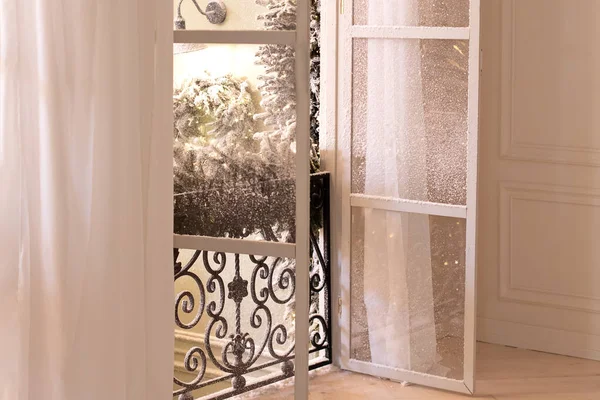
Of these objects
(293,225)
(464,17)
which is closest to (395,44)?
(464,17)

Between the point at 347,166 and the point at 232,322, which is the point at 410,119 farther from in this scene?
the point at 232,322

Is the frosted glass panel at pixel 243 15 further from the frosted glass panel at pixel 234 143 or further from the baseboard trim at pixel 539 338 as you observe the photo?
the baseboard trim at pixel 539 338

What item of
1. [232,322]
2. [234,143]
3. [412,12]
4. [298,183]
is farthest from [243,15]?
[412,12]

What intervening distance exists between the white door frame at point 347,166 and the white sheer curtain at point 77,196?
67.9 inches

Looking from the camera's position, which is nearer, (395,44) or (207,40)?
(207,40)

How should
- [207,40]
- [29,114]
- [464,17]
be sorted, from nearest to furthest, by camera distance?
[29,114] → [207,40] → [464,17]

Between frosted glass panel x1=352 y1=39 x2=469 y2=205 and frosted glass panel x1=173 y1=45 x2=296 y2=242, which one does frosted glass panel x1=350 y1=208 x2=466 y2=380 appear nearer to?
frosted glass panel x1=352 y1=39 x2=469 y2=205

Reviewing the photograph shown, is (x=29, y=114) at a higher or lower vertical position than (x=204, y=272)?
higher

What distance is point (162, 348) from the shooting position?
226 cm

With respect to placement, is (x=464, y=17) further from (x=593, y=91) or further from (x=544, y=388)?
(x=544, y=388)

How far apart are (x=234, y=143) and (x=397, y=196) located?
1361mm

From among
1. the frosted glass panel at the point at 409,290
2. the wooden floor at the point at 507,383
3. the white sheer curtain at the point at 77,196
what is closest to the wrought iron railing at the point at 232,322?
the white sheer curtain at the point at 77,196

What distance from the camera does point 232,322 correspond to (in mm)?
2811

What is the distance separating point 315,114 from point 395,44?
553mm
